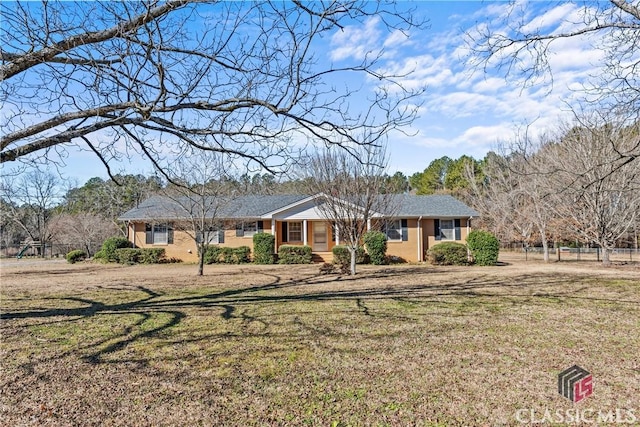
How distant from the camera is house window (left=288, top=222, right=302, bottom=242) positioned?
21688 mm

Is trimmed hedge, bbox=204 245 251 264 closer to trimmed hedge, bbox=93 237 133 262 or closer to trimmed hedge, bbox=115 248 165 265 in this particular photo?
trimmed hedge, bbox=115 248 165 265

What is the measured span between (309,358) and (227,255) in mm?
15974

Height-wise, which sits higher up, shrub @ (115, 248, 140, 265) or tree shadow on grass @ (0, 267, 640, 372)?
shrub @ (115, 248, 140, 265)

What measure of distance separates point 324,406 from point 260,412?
53 cm

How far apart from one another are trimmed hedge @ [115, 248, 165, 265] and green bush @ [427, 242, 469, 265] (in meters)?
14.0

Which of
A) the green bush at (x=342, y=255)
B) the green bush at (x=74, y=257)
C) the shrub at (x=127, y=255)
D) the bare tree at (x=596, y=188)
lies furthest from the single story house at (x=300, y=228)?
the bare tree at (x=596, y=188)

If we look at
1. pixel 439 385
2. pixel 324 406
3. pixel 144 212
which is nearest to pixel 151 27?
pixel 324 406

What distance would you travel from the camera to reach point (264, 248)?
1925 centimetres

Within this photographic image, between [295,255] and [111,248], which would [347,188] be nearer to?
[295,255]

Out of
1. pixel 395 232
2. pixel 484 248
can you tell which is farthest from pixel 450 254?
pixel 395 232

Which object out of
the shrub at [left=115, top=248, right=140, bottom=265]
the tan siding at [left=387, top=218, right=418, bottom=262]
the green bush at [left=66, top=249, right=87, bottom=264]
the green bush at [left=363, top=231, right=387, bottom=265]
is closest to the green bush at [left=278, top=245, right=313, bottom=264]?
the green bush at [left=363, top=231, right=387, bottom=265]

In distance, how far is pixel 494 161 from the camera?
35.0m

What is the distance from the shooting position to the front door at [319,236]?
2156cm
